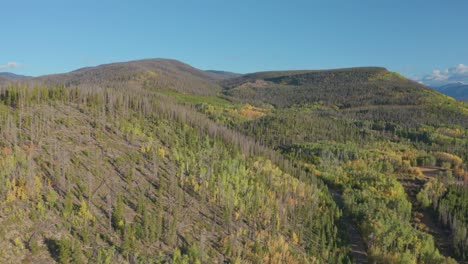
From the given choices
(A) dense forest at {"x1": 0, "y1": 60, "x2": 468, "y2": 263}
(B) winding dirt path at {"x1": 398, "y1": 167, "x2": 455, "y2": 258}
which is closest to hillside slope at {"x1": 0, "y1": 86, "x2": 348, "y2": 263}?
(A) dense forest at {"x1": 0, "y1": 60, "x2": 468, "y2": 263}

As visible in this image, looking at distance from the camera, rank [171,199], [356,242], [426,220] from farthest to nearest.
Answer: [426,220] → [356,242] → [171,199]

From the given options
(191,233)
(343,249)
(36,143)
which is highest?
(36,143)

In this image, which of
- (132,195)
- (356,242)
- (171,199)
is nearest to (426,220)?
(356,242)

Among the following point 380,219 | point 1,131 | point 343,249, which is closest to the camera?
point 1,131

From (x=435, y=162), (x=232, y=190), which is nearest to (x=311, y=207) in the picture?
(x=232, y=190)

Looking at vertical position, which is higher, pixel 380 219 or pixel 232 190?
pixel 232 190

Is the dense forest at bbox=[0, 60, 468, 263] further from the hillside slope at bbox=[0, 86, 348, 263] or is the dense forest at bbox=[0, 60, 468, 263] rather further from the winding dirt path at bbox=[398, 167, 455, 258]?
the winding dirt path at bbox=[398, 167, 455, 258]

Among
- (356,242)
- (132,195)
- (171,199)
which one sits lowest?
(356,242)

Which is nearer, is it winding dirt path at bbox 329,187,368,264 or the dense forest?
the dense forest

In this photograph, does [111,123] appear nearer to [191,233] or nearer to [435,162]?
[191,233]

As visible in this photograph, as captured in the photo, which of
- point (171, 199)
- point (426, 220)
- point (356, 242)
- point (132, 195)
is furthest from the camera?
point (426, 220)

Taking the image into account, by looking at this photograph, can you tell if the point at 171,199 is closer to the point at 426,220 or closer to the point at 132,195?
the point at 132,195
